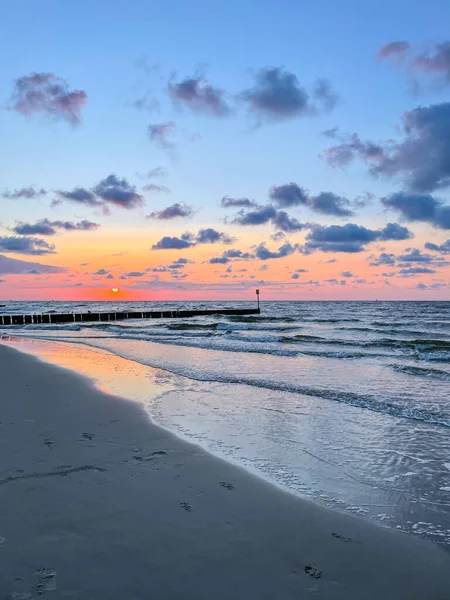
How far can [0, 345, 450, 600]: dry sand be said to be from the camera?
132 inches

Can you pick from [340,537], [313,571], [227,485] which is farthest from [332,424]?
[313,571]

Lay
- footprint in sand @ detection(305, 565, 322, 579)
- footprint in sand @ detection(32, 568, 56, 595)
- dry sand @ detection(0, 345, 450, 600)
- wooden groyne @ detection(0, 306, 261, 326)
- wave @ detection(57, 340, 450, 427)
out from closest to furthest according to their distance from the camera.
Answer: footprint in sand @ detection(32, 568, 56, 595), dry sand @ detection(0, 345, 450, 600), footprint in sand @ detection(305, 565, 322, 579), wave @ detection(57, 340, 450, 427), wooden groyne @ detection(0, 306, 261, 326)

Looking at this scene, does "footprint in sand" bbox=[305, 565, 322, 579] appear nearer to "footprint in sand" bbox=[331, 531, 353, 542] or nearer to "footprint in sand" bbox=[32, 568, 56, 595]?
"footprint in sand" bbox=[331, 531, 353, 542]

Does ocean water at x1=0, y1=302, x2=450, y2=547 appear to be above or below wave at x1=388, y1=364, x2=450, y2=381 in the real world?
above

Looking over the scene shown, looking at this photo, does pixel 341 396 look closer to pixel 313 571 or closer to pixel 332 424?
pixel 332 424

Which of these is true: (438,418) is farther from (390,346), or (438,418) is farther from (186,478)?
(390,346)

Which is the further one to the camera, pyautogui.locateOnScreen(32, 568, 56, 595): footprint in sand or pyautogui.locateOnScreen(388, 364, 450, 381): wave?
pyautogui.locateOnScreen(388, 364, 450, 381): wave

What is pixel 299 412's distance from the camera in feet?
31.0

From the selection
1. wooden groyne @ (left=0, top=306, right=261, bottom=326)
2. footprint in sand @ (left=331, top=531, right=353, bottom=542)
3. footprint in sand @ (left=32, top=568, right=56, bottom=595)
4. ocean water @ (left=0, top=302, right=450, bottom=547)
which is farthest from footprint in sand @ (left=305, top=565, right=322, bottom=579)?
wooden groyne @ (left=0, top=306, right=261, bottom=326)

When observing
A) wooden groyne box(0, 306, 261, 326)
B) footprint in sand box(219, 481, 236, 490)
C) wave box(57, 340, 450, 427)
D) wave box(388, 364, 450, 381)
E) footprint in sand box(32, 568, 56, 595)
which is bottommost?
wave box(388, 364, 450, 381)

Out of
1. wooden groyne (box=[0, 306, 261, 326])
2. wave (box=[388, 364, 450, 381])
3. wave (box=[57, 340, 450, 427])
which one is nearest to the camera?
wave (box=[57, 340, 450, 427])

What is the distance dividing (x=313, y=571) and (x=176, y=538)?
1.23 metres

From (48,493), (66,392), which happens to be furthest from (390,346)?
(48,493)

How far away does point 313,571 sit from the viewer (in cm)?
362
